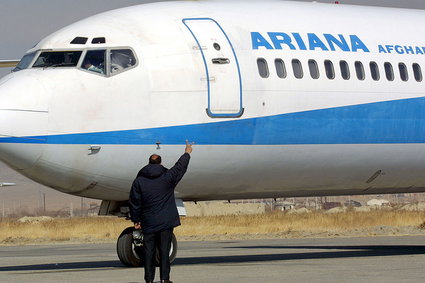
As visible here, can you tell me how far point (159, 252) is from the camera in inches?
749

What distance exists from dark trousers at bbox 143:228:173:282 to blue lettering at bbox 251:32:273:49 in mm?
5871

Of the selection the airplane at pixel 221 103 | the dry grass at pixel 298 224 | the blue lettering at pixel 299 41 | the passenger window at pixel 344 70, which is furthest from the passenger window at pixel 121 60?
the dry grass at pixel 298 224

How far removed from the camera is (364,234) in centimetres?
4662

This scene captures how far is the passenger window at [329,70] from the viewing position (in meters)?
24.2

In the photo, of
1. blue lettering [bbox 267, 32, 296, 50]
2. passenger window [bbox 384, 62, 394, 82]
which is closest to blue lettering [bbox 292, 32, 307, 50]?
blue lettering [bbox 267, 32, 296, 50]

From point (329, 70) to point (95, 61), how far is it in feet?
17.2

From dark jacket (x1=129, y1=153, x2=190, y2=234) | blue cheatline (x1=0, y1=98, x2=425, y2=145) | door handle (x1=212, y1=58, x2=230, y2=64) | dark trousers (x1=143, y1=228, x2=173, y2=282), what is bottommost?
dark trousers (x1=143, y1=228, x2=173, y2=282)

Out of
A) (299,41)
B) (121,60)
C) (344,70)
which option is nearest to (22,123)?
(121,60)

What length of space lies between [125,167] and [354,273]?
4947mm

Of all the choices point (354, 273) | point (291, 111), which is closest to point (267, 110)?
point (291, 111)

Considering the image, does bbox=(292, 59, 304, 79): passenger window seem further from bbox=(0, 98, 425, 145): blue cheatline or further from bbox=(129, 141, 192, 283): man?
bbox=(129, 141, 192, 283): man

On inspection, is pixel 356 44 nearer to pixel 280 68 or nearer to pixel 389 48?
pixel 389 48

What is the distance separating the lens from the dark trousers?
18.8 m

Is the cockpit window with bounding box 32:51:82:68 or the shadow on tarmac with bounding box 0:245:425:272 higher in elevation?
the cockpit window with bounding box 32:51:82:68
